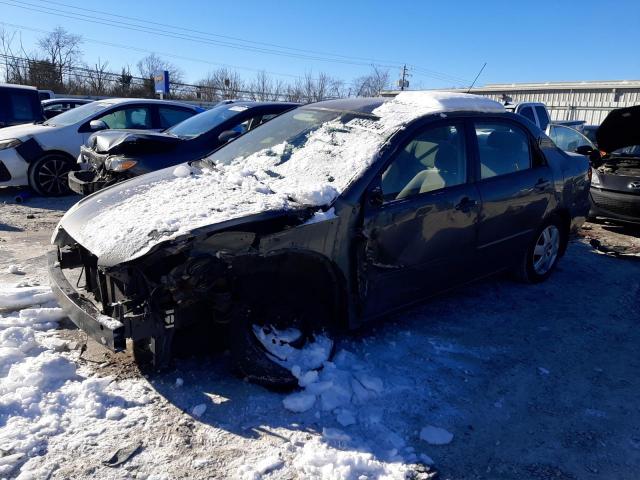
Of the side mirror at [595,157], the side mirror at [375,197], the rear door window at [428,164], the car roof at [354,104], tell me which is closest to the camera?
the side mirror at [375,197]

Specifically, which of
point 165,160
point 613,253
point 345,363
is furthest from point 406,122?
point 613,253

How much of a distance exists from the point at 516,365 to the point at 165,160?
430 centimetres

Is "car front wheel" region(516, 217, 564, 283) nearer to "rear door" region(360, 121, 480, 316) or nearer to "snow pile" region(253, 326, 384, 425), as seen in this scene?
"rear door" region(360, 121, 480, 316)

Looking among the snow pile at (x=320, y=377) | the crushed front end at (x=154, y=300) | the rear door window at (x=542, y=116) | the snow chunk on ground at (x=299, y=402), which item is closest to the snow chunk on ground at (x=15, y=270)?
the crushed front end at (x=154, y=300)

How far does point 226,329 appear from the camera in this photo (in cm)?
295

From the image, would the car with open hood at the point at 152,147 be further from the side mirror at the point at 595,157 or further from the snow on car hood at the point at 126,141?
the side mirror at the point at 595,157

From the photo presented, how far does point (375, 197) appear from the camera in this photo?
10.4 ft

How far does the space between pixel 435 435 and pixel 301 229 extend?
1.35m

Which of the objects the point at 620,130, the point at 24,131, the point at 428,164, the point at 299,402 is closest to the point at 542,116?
the point at 620,130

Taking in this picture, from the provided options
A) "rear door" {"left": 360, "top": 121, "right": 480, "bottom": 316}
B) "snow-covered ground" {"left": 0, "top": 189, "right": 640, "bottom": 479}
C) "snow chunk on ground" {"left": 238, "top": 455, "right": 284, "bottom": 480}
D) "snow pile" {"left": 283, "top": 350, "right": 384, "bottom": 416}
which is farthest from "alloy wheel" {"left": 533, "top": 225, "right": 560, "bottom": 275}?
"snow chunk on ground" {"left": 238, "top": 455, "right": 284, "bottom": 480}

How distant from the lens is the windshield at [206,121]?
652cm

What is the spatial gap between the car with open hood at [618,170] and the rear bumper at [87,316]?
686 cm

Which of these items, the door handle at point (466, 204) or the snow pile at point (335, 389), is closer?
the snow pile at point (335, 389)

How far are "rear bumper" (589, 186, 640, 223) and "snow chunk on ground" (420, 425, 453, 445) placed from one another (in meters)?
5.62
